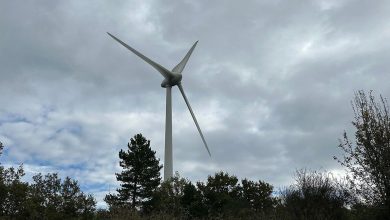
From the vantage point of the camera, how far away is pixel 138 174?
2544 inches

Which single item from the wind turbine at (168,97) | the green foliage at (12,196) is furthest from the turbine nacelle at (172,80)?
the green foliage at (12,196)

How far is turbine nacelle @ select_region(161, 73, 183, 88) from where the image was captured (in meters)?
61.5

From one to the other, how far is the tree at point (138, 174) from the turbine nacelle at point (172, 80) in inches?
420

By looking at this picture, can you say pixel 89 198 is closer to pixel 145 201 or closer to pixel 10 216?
pixel 10 216

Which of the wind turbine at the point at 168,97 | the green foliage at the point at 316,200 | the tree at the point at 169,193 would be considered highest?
the wind turbine at the point at 168,97

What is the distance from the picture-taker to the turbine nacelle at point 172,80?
202 feet

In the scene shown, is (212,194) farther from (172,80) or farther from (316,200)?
(316,200)

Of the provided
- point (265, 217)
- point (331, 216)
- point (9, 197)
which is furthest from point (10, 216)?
point (331, 216)

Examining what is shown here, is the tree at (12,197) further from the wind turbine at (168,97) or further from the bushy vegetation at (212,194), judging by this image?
the wind turbine at (168,97)

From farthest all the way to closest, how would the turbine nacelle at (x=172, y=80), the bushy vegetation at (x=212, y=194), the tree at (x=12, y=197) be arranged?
the turbine nacelle at (x=172, y=80) → the tree at (x=12, y=197) → the bushy vegetation at (x=212, y=194)

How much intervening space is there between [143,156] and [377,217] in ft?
161

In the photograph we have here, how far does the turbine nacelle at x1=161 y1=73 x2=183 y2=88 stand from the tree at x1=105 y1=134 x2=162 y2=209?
1067cm

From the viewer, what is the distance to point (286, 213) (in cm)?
2245

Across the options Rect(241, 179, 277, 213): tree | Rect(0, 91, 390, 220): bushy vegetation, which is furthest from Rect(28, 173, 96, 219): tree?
Rect(241, 179, 277, 213): tree
